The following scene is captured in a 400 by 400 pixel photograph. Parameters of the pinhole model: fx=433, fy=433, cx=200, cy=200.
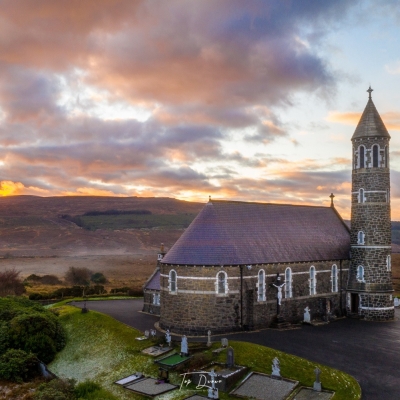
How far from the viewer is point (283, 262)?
36406mm

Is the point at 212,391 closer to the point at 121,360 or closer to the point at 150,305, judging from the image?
the point at 121,360

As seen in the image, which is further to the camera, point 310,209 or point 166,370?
point 310,209

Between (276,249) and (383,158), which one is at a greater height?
(383,158)

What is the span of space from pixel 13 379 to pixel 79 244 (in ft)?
441

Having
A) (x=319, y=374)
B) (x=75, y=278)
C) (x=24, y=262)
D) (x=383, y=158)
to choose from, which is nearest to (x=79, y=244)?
(x=24, y=262)

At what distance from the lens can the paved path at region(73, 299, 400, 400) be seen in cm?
2361

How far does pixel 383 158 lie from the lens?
40531 millimetres

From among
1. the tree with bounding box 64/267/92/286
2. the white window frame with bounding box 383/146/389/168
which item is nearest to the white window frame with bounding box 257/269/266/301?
the white window frame with bounding box 383/146/389/168

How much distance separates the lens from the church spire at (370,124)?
40.5 metres

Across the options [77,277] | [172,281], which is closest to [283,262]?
[172,281]

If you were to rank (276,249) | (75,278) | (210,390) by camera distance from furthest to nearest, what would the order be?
(75,278)
(276,249)
(210,390)

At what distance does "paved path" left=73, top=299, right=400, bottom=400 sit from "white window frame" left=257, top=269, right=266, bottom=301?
2.62m

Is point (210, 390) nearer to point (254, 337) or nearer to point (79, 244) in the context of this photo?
point (254, 337)

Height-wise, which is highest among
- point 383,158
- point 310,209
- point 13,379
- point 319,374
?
point 383,158
